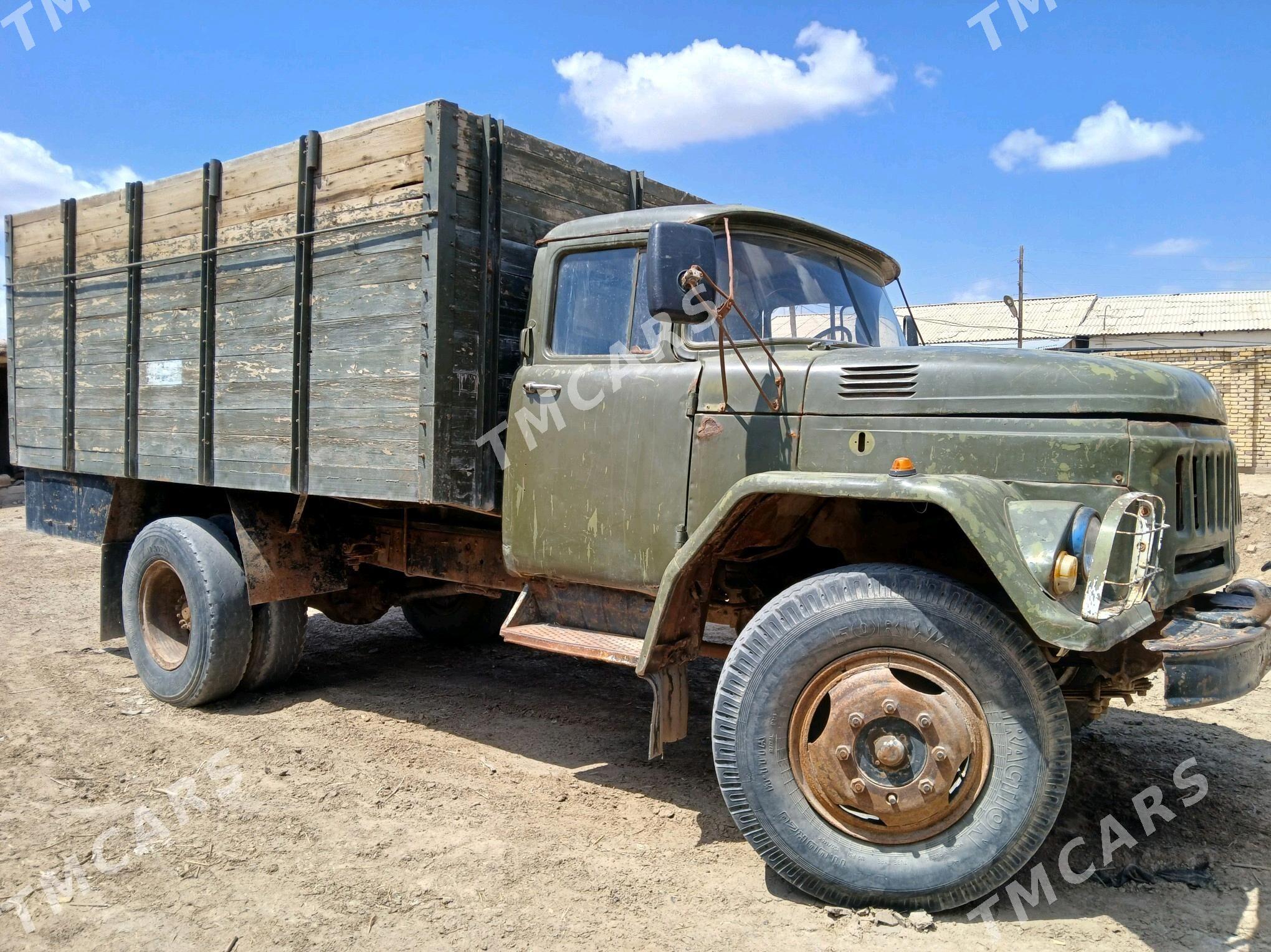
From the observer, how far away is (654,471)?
374 centimetres

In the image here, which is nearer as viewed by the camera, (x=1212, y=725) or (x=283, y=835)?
(x=283, y=835)

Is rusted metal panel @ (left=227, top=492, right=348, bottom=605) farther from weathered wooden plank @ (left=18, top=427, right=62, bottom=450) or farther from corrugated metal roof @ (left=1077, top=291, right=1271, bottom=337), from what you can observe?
corrugated metal roof @ (left=1077, top=291, right=1271, bottom=337)

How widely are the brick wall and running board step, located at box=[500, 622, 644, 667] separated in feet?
50.1

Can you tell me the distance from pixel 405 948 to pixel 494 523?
226cm

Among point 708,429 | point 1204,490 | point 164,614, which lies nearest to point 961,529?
point 1204,490

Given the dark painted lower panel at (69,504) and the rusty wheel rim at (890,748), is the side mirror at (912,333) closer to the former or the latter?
the rusty wheel rim at (890,748)

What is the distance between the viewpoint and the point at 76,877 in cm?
330

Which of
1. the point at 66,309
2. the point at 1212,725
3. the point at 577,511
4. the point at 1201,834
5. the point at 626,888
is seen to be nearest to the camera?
the point at 626,888

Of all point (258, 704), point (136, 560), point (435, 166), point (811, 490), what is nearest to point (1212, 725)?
point (811, 490)

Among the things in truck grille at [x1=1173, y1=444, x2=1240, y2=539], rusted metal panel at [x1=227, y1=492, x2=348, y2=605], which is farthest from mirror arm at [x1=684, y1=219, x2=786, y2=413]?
rusted metal panel at [x1=227, y1=492, x2=348, y2=605]

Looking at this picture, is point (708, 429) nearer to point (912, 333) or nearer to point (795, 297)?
point (795, 297)

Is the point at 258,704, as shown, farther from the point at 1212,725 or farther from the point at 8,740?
the point at 1212,725

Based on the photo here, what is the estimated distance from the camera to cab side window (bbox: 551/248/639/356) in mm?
3945

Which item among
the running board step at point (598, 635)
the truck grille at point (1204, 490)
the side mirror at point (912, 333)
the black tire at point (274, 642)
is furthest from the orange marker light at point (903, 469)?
the black tire at point (274, 642)
